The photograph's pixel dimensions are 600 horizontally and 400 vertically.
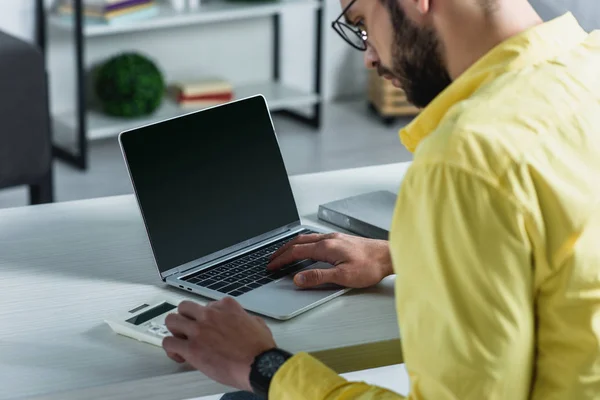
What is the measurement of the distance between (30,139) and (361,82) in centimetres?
217

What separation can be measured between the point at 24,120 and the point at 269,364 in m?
2.23

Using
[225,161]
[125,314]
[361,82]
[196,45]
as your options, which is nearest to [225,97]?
[196,45]

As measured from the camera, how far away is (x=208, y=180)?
153 centimetres

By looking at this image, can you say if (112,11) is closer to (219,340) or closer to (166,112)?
(166,112)

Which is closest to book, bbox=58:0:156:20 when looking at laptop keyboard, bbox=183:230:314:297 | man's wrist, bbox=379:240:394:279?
laptop keyboard, bbox=183:230:314:297

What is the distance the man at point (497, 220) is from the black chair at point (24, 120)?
219cm

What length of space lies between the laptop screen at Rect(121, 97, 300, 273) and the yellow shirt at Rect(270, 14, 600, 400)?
54cm

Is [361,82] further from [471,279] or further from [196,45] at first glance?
[471,279]

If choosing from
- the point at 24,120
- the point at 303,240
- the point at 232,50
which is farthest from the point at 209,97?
the point at 303,240

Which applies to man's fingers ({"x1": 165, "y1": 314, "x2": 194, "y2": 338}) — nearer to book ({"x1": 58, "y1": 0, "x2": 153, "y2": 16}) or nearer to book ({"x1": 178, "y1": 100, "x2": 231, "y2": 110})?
book ({"x1": 58, "y1": 0, "x2": 153, "y2": 16})

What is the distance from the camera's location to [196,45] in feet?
14.6

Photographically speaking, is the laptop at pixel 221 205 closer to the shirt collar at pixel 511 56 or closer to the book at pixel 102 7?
the shirt collar at pixel 511 56

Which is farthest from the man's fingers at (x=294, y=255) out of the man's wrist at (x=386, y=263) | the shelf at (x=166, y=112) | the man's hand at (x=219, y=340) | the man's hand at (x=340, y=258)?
the shelf at (x=166, y=112)

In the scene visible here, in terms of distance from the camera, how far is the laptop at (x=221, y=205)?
4.59 ft
